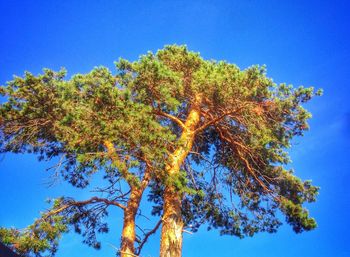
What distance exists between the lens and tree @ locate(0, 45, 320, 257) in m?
9.53

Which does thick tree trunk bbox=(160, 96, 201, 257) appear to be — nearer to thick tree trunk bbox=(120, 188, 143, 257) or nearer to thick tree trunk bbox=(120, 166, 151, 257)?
thick tree trunk bbox=(120, 166, 151, 257)

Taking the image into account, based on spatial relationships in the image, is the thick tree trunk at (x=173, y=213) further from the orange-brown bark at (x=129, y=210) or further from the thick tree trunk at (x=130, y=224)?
the thick tree trunk at (x=130, y=224)

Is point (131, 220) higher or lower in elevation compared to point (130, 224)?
higher

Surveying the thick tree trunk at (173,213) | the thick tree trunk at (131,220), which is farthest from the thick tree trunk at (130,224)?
the thick tree trunk at (173,213)

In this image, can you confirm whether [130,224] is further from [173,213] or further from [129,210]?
[173,213]

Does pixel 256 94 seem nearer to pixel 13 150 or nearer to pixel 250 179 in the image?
pixel 250 179

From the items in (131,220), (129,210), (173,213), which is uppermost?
(129,210)

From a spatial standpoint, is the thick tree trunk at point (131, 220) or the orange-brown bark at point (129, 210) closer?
the orange-brown bark at point (129, 210)

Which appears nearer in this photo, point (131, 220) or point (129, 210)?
point (131, 220)

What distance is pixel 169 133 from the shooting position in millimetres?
9984

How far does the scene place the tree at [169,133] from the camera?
953 cm

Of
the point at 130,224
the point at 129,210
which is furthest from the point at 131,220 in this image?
the point at 129,210

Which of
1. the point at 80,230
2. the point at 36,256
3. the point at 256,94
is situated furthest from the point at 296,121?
the point at 36,256

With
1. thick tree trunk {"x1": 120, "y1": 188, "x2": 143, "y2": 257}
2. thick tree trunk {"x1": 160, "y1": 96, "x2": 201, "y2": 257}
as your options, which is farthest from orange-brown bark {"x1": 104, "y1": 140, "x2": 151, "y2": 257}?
thick tree trunk {"x1": 160, "y1": 96, "x2": 201, "y2": 257}
